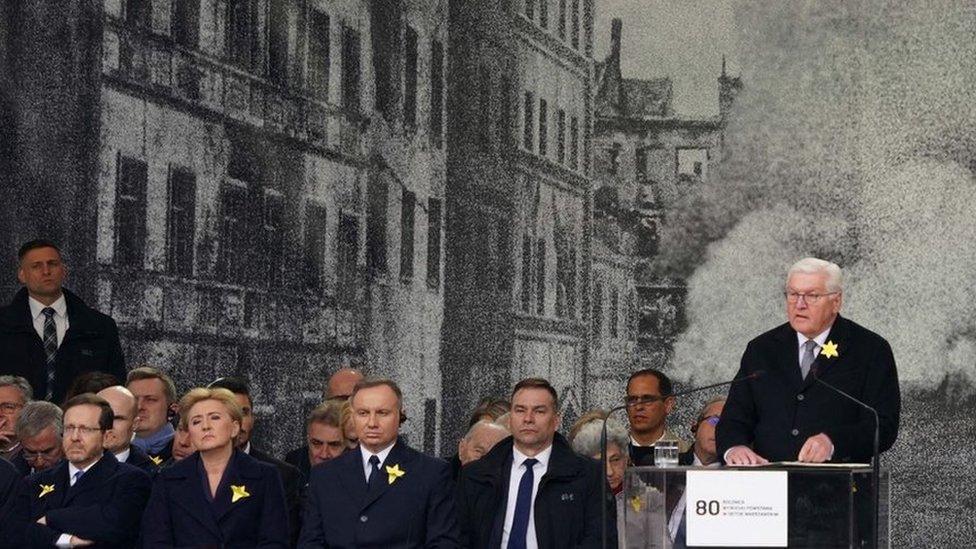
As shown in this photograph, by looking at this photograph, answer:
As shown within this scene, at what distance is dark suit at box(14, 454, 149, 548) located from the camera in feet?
24.2

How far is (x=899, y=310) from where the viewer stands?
12.7 meters

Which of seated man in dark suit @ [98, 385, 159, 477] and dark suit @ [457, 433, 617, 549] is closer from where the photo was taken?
dark suit @ [457, 433, 617, 549]

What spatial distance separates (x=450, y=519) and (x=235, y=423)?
3.03ft

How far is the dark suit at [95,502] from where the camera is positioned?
24.2 feet

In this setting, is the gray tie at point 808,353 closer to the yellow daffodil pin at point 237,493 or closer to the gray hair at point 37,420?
the yellow daffodil pin at point 237,493

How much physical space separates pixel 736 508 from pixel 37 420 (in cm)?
338

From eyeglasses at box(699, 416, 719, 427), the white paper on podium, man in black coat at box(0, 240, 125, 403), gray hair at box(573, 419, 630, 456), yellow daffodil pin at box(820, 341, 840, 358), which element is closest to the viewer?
the white paper on podium

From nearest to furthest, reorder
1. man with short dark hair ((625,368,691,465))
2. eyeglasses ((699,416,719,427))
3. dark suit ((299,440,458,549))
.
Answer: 1. dark suit ((299,440,458,549))
2. eyeglasses ((699,416,719,427))
3. man with short dark hair ((625,368,691,465))

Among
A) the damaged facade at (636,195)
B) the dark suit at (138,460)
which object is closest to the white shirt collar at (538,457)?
the dark suit at (138,460)

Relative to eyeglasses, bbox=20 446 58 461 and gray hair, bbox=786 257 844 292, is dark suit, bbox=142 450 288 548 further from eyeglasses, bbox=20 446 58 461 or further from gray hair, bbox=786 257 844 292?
gray hair, bbox=786 257 844 292

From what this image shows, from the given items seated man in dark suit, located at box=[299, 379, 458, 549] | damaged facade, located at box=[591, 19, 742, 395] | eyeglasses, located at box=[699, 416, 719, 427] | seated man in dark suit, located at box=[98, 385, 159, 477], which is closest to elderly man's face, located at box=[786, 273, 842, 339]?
seated man in dark suit, located at box=[299, 379, 458, 549]

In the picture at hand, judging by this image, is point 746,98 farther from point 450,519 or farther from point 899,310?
point 450,519

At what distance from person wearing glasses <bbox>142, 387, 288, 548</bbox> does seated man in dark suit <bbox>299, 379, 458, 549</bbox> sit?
171 mm

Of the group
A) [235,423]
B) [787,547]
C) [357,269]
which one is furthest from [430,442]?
[787,547]
